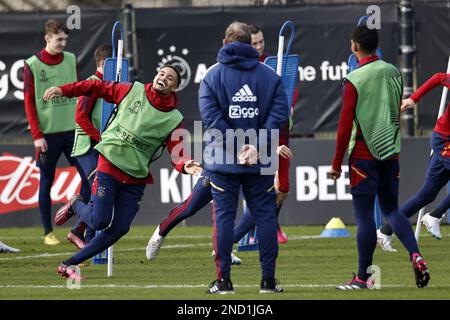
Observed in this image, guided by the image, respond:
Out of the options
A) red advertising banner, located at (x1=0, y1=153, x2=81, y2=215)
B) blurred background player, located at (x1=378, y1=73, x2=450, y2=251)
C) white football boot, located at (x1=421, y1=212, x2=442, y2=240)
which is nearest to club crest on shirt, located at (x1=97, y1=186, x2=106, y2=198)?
blurred background player, located at (x1=378, y1=73, x2=450, y2=251)

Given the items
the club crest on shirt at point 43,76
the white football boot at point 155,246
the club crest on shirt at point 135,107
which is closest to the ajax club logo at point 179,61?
the club crest on shirt at point 43,76

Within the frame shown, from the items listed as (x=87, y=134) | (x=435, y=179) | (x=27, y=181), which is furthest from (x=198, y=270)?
(x=27, y=181)

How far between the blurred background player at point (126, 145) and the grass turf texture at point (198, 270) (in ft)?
1.73

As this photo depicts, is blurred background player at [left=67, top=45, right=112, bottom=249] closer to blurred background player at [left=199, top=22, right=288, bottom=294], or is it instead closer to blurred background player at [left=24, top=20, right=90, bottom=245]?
blurred background player at [left=24, top=20, right=90, bottom=245]

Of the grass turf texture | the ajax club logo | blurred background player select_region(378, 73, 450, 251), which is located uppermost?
the ajax club logo

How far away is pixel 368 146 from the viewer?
11375mm

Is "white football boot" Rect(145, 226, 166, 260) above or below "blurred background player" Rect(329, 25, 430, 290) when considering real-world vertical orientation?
below

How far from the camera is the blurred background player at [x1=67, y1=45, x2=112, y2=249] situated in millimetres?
13406

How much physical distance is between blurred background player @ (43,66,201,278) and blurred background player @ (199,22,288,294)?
1.18m

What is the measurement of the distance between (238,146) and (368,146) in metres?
1.30

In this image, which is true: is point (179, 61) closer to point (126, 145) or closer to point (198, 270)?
point (198, 270)

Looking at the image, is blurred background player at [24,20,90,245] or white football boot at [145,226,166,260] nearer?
white football boot at [145,226,166,260]

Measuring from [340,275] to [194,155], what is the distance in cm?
581

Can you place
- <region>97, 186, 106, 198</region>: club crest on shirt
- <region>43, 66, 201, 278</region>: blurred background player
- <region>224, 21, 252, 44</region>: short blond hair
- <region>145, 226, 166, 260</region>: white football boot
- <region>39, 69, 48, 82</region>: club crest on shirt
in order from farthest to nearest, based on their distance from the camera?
<region>39, 69, 48, 82</region>: club crest on shirt → <region>145, 226, 166, 260</region>: white football boot → <region>97, 186, 106, 198</region>: club crest on shirt → <region>43, 66, 201, 278</region>: blurred background player → <region>224, 21, 252, 44</region>: short blond hair
